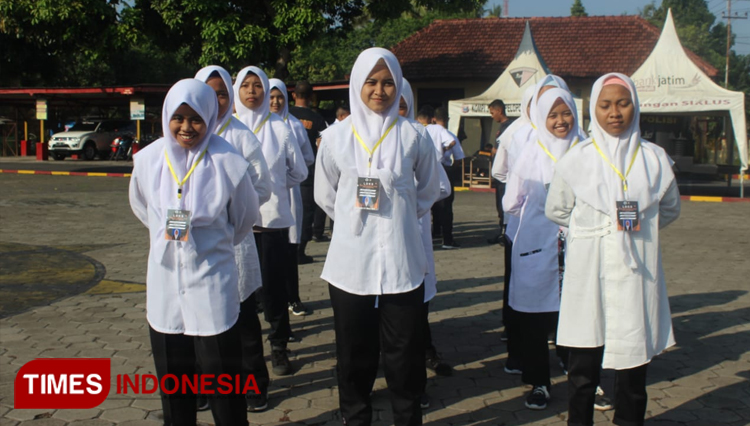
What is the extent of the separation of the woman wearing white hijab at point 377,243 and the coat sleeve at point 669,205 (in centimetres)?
121

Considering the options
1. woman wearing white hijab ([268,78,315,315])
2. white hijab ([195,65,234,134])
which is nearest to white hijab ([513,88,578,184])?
white hijab ([195,65,234,134])

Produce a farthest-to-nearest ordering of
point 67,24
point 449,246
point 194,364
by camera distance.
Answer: point 67,24 < point 449,246 < point 194,364

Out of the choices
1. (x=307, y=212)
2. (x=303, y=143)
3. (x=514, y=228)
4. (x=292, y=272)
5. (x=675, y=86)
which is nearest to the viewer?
(x=514, y=228)

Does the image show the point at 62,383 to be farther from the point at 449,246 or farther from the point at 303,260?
the point at 449,246

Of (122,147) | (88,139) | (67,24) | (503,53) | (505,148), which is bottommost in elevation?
(505,148)

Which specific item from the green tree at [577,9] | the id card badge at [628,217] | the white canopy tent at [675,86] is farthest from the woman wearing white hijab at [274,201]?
the green tree at [577,9]

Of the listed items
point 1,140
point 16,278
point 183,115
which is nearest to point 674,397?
point 183,115

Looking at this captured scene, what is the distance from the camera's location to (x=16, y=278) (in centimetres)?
786

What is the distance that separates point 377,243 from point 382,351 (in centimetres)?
57

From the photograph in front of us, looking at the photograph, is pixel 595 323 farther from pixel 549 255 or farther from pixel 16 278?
pixel 16 278

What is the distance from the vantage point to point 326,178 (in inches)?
159

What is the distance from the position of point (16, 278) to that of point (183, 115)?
17.8 feet

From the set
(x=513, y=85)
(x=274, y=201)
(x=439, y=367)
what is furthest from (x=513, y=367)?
(x=513, y=85)

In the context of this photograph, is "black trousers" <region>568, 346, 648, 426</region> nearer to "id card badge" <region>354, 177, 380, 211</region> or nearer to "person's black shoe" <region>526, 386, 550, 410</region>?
"person's black shoe" <region>526, 386, 550, 410</region>
